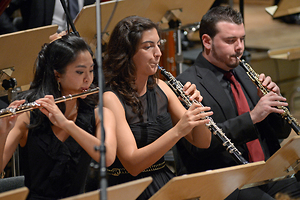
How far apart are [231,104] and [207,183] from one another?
2.67 ft

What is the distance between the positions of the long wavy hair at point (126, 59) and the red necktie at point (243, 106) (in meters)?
0.62

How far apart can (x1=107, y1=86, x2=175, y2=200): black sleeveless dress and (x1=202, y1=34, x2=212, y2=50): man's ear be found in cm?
52

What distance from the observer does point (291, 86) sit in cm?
430

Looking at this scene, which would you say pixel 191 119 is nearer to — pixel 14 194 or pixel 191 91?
pixel 191 91

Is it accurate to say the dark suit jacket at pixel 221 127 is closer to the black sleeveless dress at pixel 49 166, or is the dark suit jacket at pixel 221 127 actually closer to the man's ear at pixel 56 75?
the black sleeveless dress at pixel 49 166

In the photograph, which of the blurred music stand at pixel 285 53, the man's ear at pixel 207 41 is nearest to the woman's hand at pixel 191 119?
the man's ear at pixel 207 41

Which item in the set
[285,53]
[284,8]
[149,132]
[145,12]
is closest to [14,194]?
[149,132]

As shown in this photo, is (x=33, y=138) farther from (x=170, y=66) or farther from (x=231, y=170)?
(x=170, y=66)

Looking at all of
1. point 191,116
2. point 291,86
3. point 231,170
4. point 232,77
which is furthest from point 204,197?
point 291,86

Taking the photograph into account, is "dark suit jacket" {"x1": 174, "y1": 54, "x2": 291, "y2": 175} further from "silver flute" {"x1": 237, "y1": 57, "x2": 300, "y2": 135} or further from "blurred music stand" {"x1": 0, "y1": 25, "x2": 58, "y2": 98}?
"blurred music stand" {"x1": 0, "y1": 25, "x2": 58, "y2": 98}

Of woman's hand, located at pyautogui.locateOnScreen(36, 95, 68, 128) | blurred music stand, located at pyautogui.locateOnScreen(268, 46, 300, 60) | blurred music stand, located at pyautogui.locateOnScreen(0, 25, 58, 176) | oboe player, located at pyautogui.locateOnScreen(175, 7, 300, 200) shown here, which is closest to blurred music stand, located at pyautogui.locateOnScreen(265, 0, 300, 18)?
blurred music stand, located at pyautogui.locateOnScreen(268, 46, 300, 60)

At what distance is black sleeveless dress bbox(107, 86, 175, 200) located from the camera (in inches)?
72.4

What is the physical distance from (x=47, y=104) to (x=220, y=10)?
4.03ft

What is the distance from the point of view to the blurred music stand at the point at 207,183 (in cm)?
134
